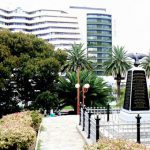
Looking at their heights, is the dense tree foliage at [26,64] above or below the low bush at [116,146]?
above

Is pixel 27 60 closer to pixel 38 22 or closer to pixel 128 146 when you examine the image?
pixel 128 146

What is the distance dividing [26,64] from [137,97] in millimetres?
15969

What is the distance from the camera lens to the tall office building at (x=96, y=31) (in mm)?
112812

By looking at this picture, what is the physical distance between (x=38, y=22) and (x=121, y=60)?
6481cm

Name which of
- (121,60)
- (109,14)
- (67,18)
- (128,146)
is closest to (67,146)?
(128,146)

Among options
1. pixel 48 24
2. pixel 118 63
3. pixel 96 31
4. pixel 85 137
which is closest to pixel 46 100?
pixel 85 137

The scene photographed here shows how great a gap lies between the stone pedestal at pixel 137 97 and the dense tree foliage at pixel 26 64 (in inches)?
593

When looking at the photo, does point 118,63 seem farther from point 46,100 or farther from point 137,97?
point 137,97

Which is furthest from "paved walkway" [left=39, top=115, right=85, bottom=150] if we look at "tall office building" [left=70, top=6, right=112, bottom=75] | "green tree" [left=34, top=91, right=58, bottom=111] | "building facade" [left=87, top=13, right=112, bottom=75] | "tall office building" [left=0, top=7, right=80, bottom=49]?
"building facade" [left=87, top=13, right=112, bottom=75]

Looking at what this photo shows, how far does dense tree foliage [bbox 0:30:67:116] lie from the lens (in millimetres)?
29484

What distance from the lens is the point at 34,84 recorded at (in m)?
31.8

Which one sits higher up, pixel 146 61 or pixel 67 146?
pixel 146 61

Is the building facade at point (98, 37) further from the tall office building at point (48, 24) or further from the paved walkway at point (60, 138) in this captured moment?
the paved walkway at point (60, 138)

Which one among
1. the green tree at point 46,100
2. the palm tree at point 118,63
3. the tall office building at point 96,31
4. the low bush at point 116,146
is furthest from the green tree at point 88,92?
the tall office building at point 96,31
